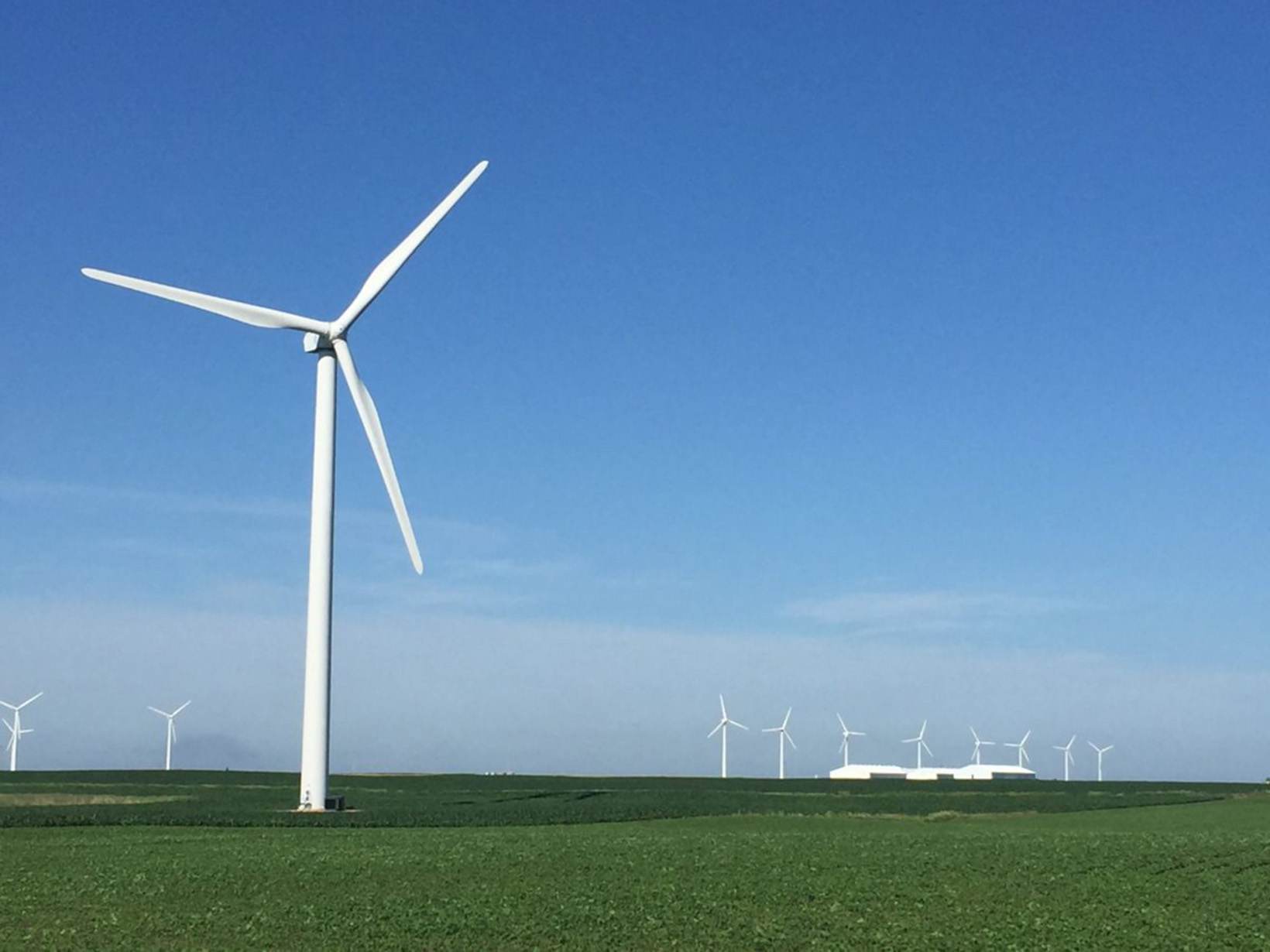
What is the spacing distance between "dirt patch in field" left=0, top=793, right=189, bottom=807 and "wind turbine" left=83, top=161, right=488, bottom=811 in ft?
52.0

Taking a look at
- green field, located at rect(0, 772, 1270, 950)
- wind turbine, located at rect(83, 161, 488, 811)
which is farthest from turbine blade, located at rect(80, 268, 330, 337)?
green field, located at rect(0, 772, 1270, 950)

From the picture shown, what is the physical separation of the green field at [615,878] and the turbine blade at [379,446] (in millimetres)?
Result: 12959

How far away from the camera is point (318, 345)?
248 feet

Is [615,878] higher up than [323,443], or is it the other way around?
[323,443]

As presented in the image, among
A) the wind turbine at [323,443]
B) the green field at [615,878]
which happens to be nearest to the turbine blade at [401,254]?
the wind turbine at [323,443]

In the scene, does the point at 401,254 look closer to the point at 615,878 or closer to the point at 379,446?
the point at 379,446

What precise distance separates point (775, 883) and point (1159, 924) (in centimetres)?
1039

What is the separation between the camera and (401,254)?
77.1 meters

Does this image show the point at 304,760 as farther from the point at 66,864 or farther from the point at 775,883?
the point at 775,883

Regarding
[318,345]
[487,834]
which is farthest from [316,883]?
[318,345]

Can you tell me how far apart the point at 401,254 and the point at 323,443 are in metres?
10.9

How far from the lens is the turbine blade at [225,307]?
69500mm

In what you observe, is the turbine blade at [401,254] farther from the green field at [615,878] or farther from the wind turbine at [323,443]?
the green field at [615,878]

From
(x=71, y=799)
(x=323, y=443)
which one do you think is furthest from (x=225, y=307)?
(x=71, y=799)
